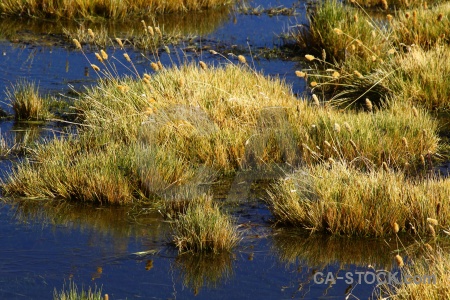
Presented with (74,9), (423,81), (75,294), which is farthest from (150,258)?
(74,9)

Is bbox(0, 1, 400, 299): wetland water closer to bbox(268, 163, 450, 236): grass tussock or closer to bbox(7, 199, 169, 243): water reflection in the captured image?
bbox(7, 199, 169, 243): water reflection

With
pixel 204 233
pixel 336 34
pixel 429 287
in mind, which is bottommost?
pixel 204 233

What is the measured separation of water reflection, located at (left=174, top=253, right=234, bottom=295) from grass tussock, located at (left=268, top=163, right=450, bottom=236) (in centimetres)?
75

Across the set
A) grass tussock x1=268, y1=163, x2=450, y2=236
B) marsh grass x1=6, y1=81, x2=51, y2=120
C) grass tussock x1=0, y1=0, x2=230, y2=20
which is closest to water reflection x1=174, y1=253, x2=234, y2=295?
grass tussock x1=268, y1=163, x2=450, y2=236

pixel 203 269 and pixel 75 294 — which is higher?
pixel 75 294

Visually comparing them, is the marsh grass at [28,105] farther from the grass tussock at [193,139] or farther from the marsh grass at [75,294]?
the marsh grass at [75,294]

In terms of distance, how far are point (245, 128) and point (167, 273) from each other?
2.66 metres

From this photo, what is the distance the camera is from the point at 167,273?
18.2 feet

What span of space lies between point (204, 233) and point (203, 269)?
0.85 ft

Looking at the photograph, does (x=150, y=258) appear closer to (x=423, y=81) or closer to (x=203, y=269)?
(x=203, y=269)

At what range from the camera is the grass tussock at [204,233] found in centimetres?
576

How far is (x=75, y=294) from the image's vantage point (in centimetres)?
468

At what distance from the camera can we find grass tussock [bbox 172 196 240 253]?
227 inches

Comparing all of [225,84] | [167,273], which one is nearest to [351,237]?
[167,273]
